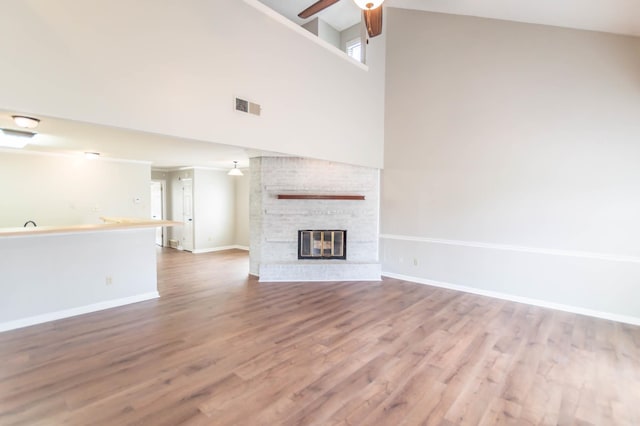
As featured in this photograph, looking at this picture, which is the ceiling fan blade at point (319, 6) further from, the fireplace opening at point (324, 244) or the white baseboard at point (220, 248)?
the white baseboard at point (220, 248)

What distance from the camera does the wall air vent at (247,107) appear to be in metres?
3.61

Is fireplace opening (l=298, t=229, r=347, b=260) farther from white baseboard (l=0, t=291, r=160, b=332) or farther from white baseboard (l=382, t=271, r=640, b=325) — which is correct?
white baseboard (l=0, t=291, r=160, b=332)

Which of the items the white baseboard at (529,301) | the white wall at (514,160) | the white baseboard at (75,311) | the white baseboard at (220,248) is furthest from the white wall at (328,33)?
the white baseboard at (75,311)

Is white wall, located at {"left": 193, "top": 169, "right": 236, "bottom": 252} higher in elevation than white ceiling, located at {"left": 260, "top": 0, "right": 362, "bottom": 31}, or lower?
lower

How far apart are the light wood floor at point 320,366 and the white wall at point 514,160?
75cm

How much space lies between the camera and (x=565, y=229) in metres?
4.45

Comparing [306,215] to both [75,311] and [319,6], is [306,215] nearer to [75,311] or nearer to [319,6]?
[319,6]

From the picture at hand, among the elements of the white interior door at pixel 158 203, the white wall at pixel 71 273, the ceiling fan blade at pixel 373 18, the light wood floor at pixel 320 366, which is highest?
the ceiling fan blade at pixel 373 18

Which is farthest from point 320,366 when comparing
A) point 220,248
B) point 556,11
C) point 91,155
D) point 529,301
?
point 220,248

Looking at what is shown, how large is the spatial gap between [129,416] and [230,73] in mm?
3386

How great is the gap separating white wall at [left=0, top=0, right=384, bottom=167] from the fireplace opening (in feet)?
5.53

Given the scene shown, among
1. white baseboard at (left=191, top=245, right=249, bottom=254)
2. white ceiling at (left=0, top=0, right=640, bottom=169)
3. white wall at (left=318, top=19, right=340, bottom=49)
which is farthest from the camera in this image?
→ white baseboard at (left=191, top=245, right=249, bottom=254)

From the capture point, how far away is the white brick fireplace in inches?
229

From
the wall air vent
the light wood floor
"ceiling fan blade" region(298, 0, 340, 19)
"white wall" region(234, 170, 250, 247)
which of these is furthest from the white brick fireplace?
"white wall" region(234, 170, 250, 247)
